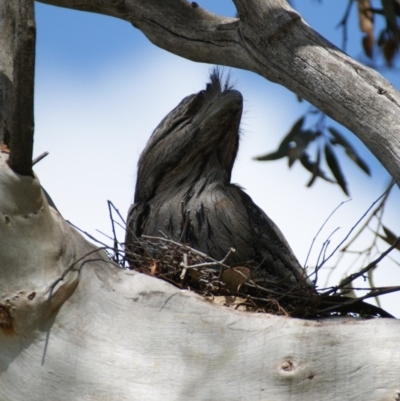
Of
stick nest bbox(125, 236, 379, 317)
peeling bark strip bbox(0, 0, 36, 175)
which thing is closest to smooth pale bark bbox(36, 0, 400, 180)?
stick nest bbox(125, 236, 379, 317)

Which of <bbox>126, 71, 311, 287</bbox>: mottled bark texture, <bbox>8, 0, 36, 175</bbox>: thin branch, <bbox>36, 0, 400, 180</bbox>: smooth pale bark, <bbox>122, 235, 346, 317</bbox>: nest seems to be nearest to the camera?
<bbox>8, 0, 36, 175</bbox>: thin branch

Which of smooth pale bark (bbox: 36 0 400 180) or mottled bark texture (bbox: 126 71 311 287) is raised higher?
smooth pale bark (bbox: 36 0 400 180)

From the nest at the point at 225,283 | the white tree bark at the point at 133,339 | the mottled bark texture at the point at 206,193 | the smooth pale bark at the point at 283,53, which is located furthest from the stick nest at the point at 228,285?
the smooth pale bark at the point at 283,53

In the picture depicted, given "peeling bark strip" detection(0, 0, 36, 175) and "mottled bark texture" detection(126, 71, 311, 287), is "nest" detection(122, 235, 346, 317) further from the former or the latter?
"peeling bark strip" detection(0, 0, 36, 175)

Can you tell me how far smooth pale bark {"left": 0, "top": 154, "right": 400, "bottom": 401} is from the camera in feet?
8.04

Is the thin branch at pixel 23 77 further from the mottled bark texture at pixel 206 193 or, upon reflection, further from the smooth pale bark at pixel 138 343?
the mottled bark texture at pixel 206 193

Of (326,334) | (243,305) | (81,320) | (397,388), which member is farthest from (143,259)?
(397,388)

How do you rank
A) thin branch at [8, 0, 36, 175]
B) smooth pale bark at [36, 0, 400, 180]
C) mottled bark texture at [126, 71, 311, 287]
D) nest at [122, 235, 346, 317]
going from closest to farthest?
1. thin branch at [8, 0, 36, 175]
2. smooth pale bark at [36, 0, 400, 180]
3. nest at [122, 235, 346, 317]
4. mottled bark texture at [126, 71, 311, 287]

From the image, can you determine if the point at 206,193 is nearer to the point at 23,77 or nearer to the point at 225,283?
the point at 225,283

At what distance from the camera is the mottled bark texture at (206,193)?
3.93 meters

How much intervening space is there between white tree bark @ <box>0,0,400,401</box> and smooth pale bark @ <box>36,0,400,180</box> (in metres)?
0.73

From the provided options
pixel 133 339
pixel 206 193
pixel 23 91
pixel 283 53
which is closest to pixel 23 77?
pixel 23 91

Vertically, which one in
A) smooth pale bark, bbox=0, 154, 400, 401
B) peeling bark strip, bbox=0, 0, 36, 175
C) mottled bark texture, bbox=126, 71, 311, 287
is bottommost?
mottled bark texture, bbox=126, 71, 311, 287

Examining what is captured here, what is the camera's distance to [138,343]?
8.38 ft
